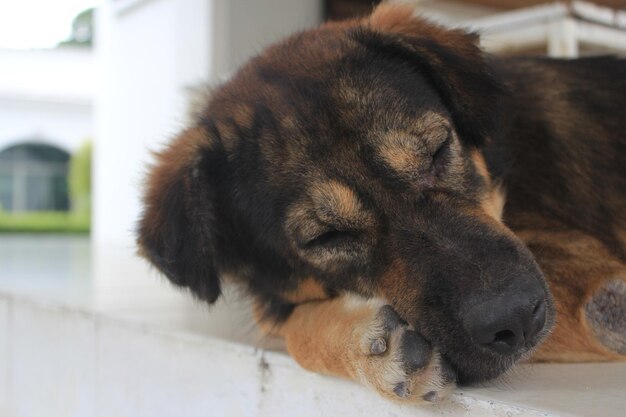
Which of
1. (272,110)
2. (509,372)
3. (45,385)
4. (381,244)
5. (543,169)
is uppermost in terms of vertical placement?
(272,110)

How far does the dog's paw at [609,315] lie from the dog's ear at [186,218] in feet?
4.21

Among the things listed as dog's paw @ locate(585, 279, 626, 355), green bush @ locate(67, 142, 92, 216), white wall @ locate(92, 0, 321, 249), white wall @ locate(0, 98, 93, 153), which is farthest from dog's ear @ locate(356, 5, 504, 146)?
white wall @ locate(0, 98, 93, 153)

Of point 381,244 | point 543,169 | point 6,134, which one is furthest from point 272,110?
point 6,134

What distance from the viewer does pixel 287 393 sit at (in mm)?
2455

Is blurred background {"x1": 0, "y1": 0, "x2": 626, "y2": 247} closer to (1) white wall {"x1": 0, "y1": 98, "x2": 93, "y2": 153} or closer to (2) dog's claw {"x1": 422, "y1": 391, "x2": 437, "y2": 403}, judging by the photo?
(2) dog's claw {"x1": 422, "y1": 391, "x2": 437, "y2": 403}

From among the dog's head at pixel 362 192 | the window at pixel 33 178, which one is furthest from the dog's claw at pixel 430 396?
the window at pixel 33 178

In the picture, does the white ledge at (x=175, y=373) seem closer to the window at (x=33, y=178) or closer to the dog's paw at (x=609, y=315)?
the dog's paw at (x=609, y=315)

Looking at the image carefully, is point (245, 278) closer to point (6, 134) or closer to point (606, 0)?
point (606, 0)

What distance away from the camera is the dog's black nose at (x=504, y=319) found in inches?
77.0

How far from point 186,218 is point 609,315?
4.81 ft

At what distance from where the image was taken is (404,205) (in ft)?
7.50

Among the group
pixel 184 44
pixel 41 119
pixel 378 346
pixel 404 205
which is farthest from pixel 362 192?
pixel 41 119

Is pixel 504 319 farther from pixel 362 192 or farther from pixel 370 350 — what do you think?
pixel 362 192

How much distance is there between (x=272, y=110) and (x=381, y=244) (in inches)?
25.7
